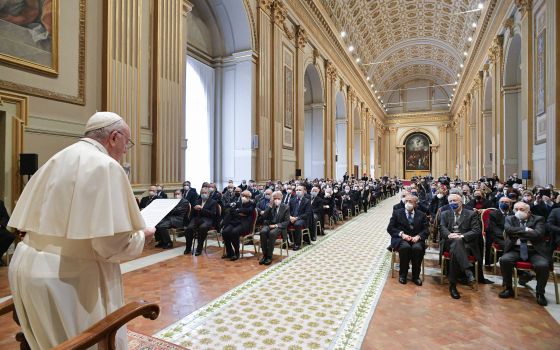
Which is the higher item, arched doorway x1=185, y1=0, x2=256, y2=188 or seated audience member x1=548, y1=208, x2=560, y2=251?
arched doorway x1=185, y1=0, x2=256, y2=188

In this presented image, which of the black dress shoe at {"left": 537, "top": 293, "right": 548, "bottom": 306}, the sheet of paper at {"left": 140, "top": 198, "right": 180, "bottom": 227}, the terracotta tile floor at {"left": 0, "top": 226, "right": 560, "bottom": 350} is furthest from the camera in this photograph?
the black dress shoe at {"left": 537, "top": 293, "right": 548, "bottom": 306}

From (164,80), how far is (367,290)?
715cm

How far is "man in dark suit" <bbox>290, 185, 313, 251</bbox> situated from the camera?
7.40 m

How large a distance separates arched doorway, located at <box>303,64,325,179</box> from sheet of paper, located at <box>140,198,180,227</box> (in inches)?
713

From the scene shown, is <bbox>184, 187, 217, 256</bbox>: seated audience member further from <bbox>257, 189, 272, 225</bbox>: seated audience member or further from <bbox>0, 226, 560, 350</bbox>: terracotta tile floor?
<bbox>257, 189, 272, 225</bbox>: seated audience member

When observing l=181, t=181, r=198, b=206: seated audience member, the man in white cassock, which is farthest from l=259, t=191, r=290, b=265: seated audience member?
the man in white cassock

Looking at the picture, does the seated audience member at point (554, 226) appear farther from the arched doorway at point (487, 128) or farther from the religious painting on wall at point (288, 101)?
the arched doorway at point (487, 128)

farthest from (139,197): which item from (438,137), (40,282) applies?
(438,137)

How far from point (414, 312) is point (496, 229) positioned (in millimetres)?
2451

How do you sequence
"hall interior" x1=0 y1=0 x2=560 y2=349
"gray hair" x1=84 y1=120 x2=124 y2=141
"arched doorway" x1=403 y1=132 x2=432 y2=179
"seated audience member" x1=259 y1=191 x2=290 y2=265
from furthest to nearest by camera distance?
"arched doorway" x1=403 y1=132 x2=432 y2=179 < "seated audience member" x1=259 y1=191 x2=290 y2=265 < "hall interior" x1=0 y1=0 x2=560 y2=349 < "gray hair" x1=84 y1=120 x2=124 y2=141

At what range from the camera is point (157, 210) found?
88.0 inches

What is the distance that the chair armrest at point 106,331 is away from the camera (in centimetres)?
143

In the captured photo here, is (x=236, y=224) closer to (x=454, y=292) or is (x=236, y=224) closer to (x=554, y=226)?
(x=454, y=292)

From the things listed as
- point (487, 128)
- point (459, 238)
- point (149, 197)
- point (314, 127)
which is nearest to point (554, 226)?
point (459, 238)
